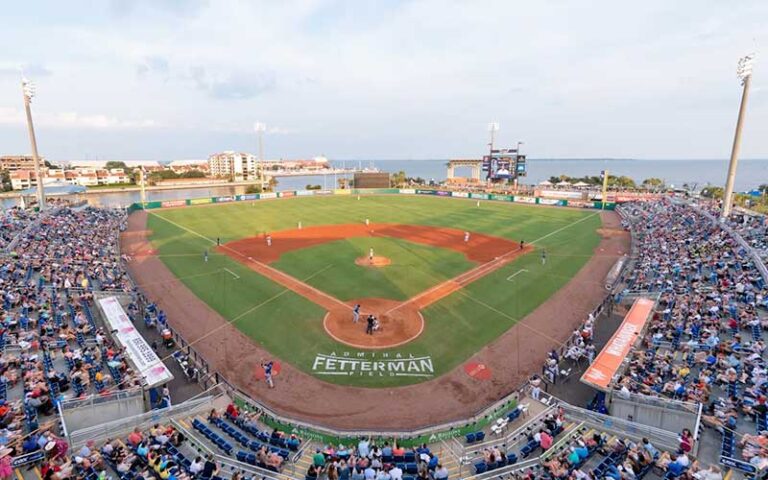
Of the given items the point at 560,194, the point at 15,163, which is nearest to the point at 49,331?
the point at 560,194

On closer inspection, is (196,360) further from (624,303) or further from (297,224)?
(297,224)

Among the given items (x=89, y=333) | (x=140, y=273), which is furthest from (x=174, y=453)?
(x=140, y=273)

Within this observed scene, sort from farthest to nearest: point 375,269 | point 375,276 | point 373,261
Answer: point 373,261
point 375,269
point 375,276

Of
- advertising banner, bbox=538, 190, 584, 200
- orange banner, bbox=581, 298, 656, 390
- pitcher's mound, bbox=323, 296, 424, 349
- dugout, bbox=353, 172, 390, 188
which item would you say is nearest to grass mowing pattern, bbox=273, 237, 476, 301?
pitcher's mound, bbox=323, 296, 424, 349

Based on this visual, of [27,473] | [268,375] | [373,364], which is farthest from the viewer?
[373,364]

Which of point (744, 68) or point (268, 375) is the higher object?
point (744, 68)

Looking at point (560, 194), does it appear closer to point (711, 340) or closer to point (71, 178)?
A: point (711, 340)
